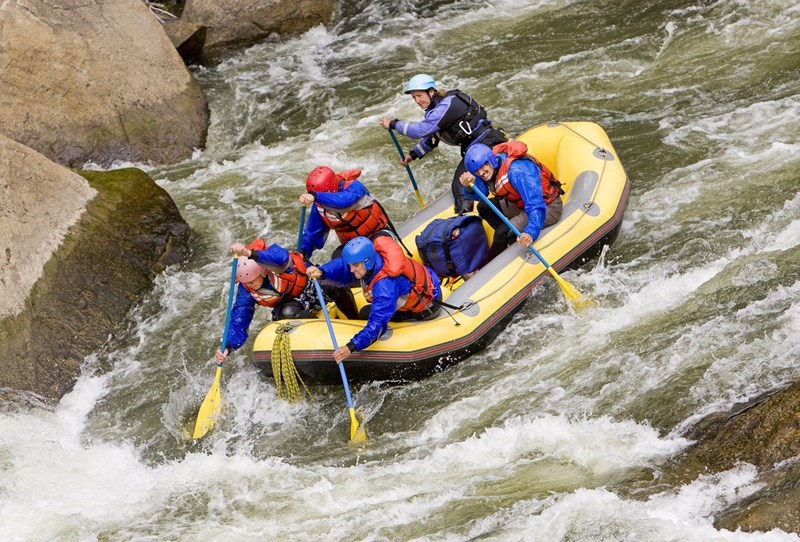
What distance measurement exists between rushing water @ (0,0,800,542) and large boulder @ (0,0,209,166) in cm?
46

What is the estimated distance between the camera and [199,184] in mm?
10211

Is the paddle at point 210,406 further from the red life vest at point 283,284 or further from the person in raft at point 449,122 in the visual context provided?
the person in raft at point 449,122

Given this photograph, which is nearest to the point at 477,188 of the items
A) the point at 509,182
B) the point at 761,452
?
the point at 509,182

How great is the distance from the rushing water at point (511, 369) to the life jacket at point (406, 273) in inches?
22.0

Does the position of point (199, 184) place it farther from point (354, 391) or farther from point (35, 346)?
point (354, 391)

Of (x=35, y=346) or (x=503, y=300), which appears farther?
(x=35, y=346)

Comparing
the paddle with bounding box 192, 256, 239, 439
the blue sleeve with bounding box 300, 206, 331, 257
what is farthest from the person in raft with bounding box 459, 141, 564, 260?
the paddle with bounding box 192, 256, 239, 439

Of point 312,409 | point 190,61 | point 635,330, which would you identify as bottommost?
point 312,409

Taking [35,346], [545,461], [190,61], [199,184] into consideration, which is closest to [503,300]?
[545,461]

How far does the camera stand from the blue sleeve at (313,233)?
297 inches

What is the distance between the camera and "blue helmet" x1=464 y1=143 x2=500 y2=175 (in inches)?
287

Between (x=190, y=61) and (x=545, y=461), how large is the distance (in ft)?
28.1

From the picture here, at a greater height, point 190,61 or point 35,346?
point 190,61

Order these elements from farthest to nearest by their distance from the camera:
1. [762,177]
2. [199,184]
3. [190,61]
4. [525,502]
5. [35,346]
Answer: [190,61], [199,184], [762,177], [35,346], [525,502]
